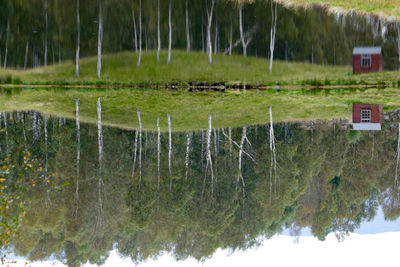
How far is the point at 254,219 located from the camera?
496 inches

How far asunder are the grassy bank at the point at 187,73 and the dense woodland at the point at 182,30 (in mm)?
2754

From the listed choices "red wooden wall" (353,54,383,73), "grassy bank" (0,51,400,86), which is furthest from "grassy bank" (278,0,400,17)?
"red wooden wall" (353,54,383,73)

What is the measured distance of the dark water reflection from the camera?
1080cm

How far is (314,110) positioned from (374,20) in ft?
168

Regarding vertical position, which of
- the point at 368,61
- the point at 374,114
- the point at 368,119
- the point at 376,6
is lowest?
the point at 368,119

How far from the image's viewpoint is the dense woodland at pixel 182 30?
56.3 m

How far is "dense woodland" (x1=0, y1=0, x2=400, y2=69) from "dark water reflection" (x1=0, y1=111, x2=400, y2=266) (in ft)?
128

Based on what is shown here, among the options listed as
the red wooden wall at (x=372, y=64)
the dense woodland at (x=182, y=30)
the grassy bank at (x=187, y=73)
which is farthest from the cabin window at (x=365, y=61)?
the dense woodland at (x=182, y=30)

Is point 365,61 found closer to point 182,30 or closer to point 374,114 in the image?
point 182,30

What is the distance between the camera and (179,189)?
41.1 ft

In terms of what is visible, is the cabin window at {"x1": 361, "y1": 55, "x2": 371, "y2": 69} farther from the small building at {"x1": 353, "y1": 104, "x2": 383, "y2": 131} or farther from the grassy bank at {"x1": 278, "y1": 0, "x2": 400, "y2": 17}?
the grassy bank at {"x1": 278, "y1": 0, "x2": 400, "y2": 17}

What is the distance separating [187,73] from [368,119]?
3192 centimetres

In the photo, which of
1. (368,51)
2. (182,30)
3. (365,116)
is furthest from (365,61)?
(365,116)

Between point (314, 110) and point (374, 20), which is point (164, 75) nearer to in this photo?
point (314, 110)
